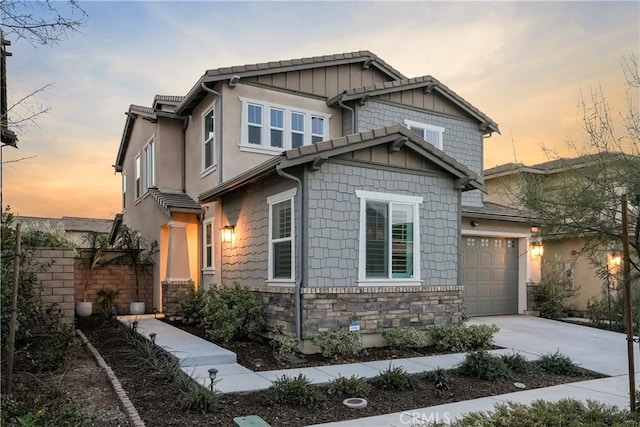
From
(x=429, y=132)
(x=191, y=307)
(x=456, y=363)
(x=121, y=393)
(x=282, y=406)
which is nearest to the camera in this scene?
(x=282, y=406)

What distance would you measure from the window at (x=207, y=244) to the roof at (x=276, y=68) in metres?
3.21

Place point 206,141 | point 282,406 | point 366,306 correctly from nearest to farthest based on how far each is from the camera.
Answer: point 282,406 < point 366,306 < point 206,141

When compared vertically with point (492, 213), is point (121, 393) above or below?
below

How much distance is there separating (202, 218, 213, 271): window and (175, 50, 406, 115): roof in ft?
10.5

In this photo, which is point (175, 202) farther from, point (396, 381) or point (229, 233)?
point (396, 381)

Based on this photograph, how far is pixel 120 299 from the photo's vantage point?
14.1 meters

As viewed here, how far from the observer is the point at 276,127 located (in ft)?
39.9

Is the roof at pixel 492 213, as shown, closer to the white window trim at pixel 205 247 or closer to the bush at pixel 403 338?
the bush at pixel 403 338

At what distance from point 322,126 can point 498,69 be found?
460 cm

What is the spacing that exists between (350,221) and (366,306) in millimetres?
1629

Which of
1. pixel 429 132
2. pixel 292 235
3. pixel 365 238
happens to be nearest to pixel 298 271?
pixel 292 235

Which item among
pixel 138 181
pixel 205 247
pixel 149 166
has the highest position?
pixel 149 166

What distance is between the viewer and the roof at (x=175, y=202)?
12710 millimetres

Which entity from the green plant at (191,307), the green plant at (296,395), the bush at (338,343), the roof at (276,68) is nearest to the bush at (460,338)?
the bush at (338,343)
